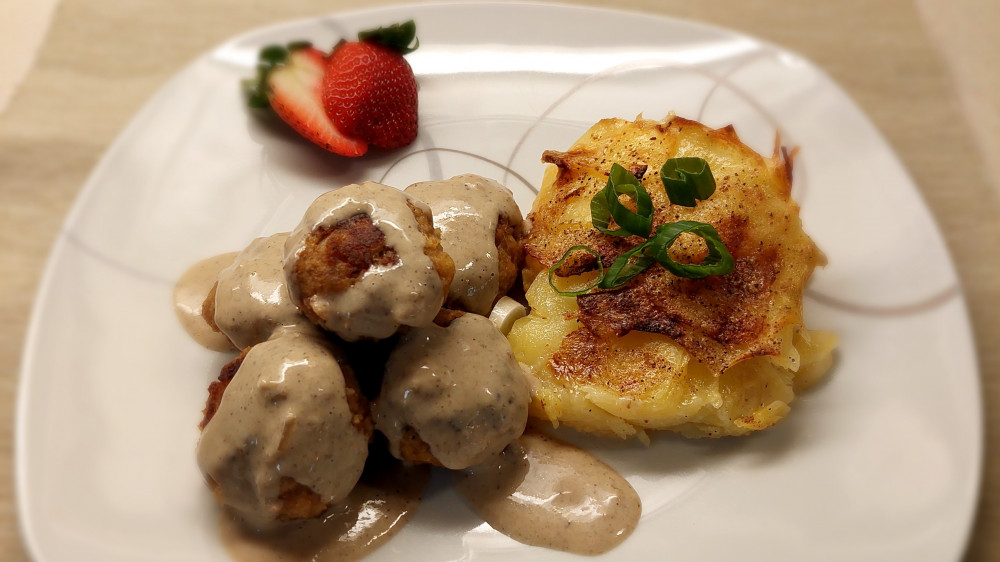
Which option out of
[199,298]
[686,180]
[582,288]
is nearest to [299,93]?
[199,298]

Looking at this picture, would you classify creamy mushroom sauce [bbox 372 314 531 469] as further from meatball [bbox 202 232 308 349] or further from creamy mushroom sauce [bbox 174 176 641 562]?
meatball [bbox 202 232 308 349]

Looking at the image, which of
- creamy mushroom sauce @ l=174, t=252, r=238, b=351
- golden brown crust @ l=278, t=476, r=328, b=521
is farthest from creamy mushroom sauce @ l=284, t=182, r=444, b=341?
creamy mushroom sauce @ l=174, t=252, r=238, b=351

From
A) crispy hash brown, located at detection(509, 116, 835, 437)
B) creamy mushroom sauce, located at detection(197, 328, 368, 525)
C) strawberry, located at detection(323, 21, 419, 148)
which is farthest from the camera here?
strawberry, located at detection(323, 21, 419, 148)

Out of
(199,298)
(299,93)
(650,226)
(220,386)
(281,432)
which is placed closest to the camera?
(281,432)

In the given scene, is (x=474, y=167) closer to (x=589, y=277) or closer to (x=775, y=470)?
(x=589, y=277)

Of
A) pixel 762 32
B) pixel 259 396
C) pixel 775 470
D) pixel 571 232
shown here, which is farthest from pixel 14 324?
pixel 762 32

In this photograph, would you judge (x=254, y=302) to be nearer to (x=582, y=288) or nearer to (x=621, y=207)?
(x=582, y=288)
